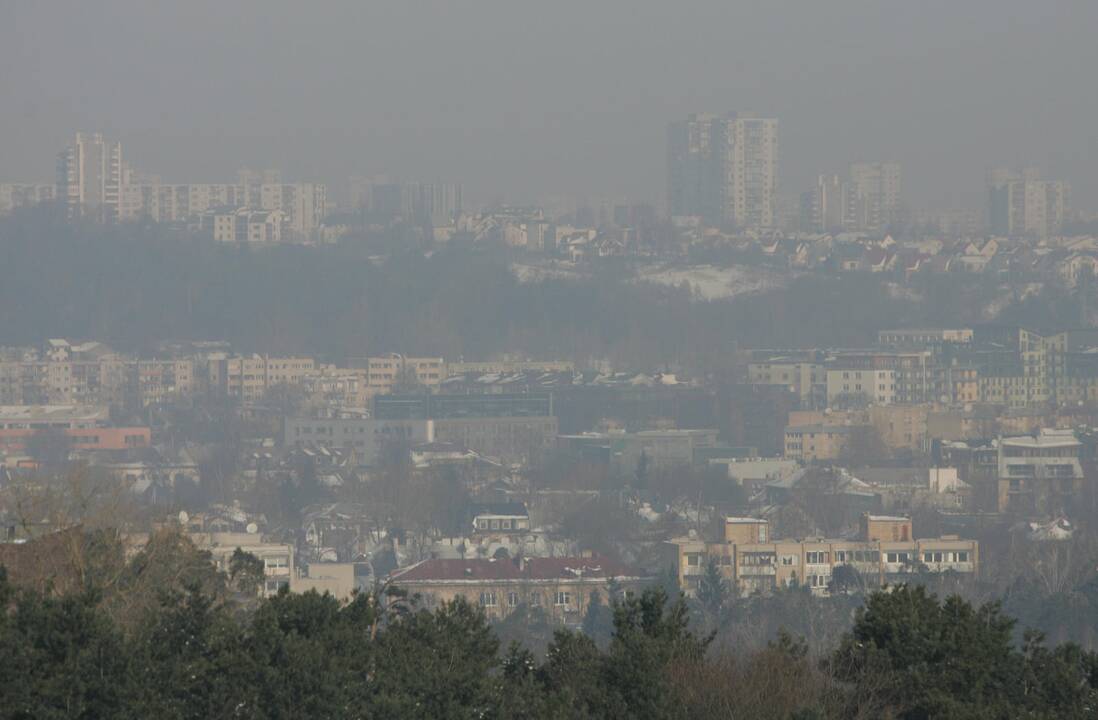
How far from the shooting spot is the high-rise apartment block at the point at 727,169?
73.2m

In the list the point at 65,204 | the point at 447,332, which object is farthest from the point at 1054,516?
the point at 65,204

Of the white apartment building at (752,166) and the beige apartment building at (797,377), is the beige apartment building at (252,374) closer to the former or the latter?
the beige apartment building at (797,377)

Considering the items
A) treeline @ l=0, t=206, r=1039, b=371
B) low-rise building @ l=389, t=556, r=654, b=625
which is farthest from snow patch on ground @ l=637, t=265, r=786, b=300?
low-rise building @ l=389, t=556, r=654, b=625

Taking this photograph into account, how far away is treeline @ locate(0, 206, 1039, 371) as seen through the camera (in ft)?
170

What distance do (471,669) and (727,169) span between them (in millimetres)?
67802

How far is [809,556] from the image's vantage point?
23.5 meters

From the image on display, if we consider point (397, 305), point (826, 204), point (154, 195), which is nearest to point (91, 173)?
point (154, 195)

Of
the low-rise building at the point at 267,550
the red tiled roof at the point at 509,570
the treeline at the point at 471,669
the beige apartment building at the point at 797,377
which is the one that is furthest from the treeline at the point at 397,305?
the treeline at the point at 471,669

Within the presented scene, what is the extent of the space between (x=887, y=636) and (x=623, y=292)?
4947 cm

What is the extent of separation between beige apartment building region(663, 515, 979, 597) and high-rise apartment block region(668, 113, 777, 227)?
4783 cm

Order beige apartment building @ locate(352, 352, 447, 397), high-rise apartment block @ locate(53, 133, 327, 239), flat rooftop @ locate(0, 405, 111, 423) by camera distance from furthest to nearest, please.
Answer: high-rise apartment block @ locate(53, 133, 327, 239), beige apartment building @ locate(352, 352, 447, 397), flat rooftop @ locate(0, 405, 111, 423)

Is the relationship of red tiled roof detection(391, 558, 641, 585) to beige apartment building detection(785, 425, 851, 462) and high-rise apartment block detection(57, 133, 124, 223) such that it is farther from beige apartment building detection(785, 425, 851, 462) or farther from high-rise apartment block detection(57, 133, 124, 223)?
high-rise apartment block detection(57, 133, 124, 223)

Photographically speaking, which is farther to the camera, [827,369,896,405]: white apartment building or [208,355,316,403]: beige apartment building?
[208,355,316,403]: beige apartment building

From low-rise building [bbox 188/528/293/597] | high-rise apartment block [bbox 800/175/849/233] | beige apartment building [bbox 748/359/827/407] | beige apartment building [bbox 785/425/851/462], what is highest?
high-rise apartment block [bbox 800/175/849/233]
